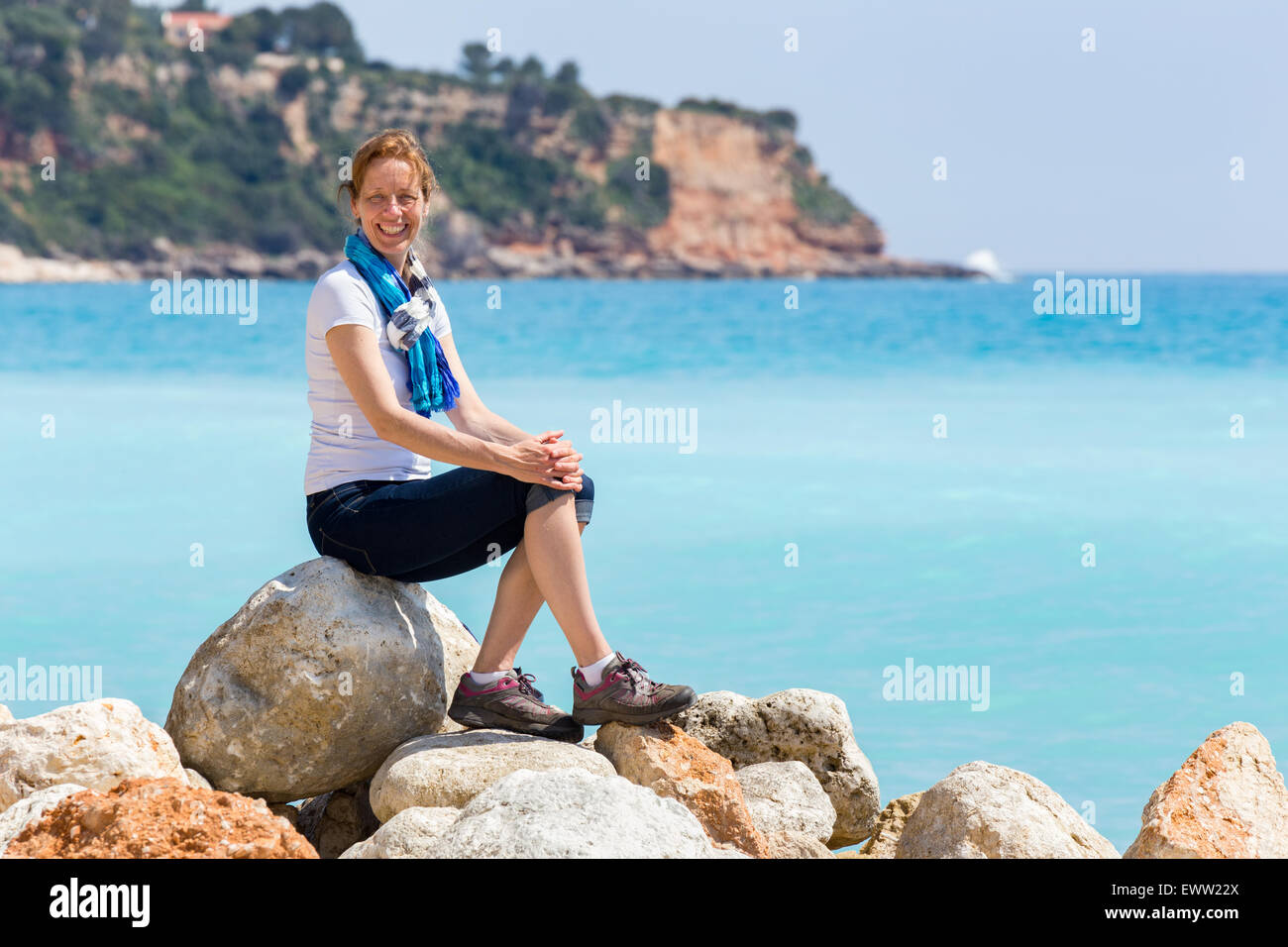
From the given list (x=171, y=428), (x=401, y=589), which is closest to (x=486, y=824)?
(x=401, y=589)

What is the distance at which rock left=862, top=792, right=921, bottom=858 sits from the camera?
4.34m

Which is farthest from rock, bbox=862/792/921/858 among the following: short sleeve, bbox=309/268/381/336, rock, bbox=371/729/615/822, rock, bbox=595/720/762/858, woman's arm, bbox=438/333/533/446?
short sleeve, bbox=309/268/381/336

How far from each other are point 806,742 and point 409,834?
1.83m

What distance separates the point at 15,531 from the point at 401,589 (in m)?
8.74

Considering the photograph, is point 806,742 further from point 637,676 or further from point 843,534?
point 843,534

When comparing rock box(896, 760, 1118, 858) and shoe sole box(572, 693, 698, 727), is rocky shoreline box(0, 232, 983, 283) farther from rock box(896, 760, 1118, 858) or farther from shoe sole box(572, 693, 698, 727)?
rock box(896, 760, 1118, 858)

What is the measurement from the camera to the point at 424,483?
3988mm

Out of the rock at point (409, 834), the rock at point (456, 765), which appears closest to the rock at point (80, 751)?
the rock at point (456, 765)

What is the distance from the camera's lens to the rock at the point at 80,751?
3.74 meters

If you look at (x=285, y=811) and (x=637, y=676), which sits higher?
(x=637, y=676)

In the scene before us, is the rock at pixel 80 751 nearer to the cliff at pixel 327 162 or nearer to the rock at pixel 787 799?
the rock at pixel 787 799

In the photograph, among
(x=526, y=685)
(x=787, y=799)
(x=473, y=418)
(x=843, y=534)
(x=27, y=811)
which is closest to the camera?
(x=27, y=811)

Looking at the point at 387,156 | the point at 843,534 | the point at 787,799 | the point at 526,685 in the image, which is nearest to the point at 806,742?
the point at 787,799

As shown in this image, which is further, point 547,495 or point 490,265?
point 490,265
